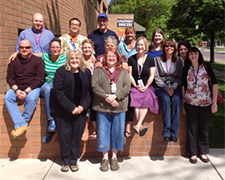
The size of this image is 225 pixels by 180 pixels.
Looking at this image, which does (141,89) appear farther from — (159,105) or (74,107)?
(74,107)

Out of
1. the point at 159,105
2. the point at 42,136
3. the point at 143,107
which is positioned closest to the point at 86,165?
the point at 42,136

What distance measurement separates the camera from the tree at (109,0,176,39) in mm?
30000

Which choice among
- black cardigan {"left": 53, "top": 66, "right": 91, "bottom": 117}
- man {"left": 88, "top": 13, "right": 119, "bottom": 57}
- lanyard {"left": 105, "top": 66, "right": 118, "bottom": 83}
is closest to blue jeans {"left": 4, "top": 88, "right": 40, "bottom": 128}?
black cardigan {"left": 53, "top": 66, "right": 91, "bottom": 117}

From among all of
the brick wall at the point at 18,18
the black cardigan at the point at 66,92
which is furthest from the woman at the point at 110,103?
the brick wall at the point at 18,18

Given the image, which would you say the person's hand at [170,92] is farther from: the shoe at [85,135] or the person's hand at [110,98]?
the shoe at [85,135]

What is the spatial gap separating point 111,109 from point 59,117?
792mm

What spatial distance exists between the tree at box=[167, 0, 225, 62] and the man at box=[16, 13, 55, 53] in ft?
27.8

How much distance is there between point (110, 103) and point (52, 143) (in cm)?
134

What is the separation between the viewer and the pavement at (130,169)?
3383 mm

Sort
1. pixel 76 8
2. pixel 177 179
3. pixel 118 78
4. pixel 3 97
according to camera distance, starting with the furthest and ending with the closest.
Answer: pixel 76 8 → pixel 3 97 → pixel 118 78 → pixel 177 179

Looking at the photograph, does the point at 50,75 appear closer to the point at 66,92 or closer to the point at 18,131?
the point at 66,92

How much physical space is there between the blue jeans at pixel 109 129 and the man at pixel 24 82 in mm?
1103

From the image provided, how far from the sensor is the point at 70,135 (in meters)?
3.52

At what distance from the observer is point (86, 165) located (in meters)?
3.75
